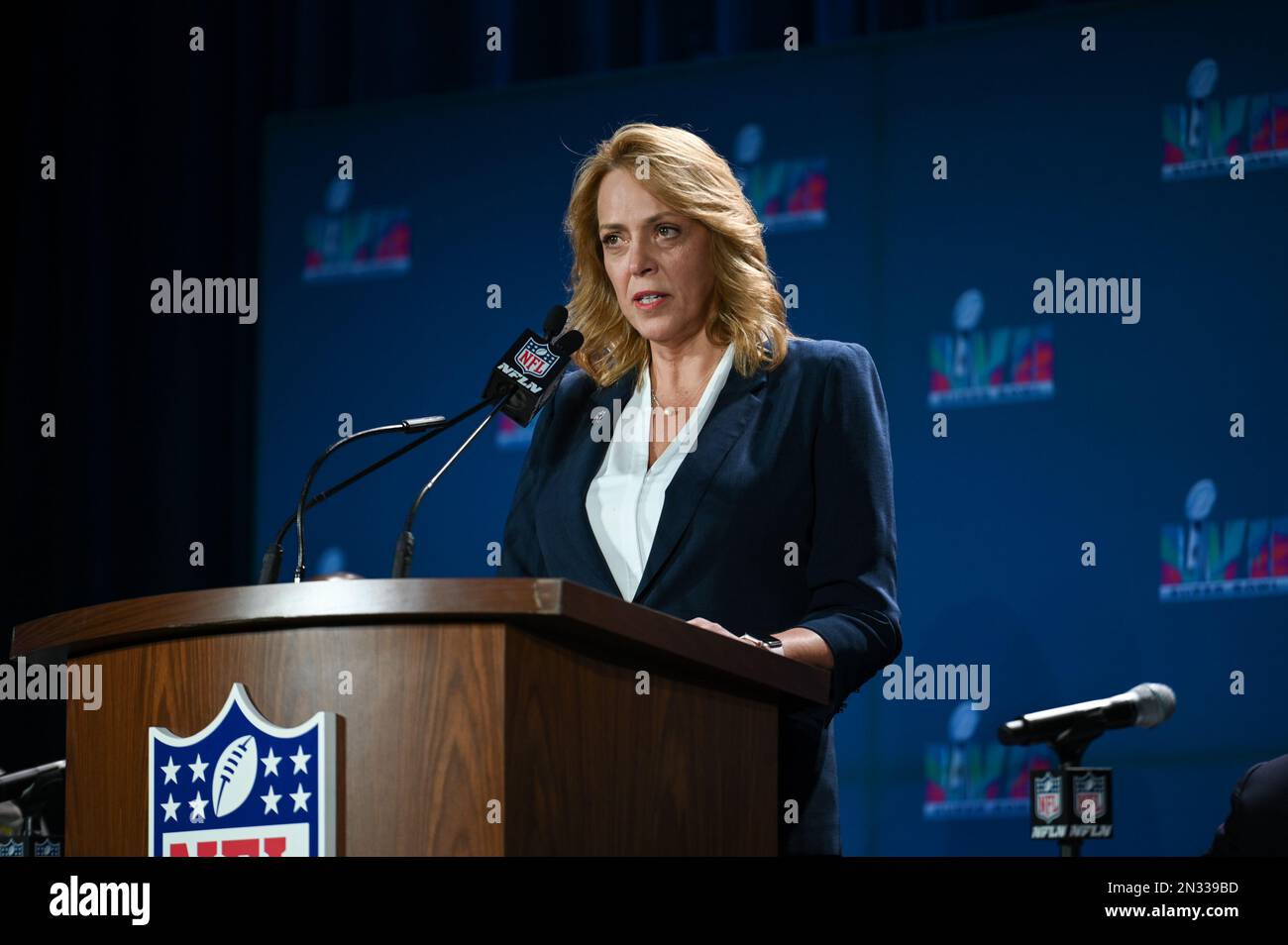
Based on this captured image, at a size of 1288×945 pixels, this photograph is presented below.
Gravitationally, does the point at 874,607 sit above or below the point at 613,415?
below

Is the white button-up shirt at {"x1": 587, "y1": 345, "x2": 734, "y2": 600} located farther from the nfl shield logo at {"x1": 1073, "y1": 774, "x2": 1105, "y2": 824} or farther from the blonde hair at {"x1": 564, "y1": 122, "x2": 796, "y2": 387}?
the nfl shield logo at {"x1": 1073, "y1": 774, "x2": 1105, "y2": 824}

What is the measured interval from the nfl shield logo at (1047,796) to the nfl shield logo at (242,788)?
1.51 meters

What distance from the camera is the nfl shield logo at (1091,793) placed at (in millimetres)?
2541

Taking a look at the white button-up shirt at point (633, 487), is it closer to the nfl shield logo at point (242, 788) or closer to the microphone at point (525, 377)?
the microphone at point (525, 377)

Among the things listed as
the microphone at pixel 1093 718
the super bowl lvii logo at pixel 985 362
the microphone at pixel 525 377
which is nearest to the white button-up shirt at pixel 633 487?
the microphone at pixel 525 377

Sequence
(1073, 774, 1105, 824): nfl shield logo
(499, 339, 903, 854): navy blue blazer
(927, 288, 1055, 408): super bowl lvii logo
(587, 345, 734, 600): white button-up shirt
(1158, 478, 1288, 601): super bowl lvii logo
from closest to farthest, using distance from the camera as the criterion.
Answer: (499, 339, 903, 854): navy blue blazer → (587, 345, 734, 600): white button-up shirt → (1073, 774, 1105, 824): nfl shield logo → (1158, 478, 1288, 601): super bowl lvii logo → (927, 288, 1055, 408): super bowl lvii logo

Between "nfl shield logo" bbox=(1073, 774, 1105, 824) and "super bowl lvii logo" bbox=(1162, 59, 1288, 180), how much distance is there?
1.40 m

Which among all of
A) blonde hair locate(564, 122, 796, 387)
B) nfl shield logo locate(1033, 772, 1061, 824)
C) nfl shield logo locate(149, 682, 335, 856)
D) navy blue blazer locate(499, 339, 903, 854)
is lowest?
nfl shield logo locate(1033, 772, 1061, 824)

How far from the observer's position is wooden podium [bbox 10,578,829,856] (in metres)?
1.35

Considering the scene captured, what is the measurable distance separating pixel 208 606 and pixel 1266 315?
98.3 inches

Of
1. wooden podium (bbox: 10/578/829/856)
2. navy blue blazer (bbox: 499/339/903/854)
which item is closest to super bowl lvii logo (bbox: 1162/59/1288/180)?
navy blue blazer (bbox: 499/339/903/854)

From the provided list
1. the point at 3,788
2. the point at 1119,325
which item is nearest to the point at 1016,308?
the point at 1119,325
